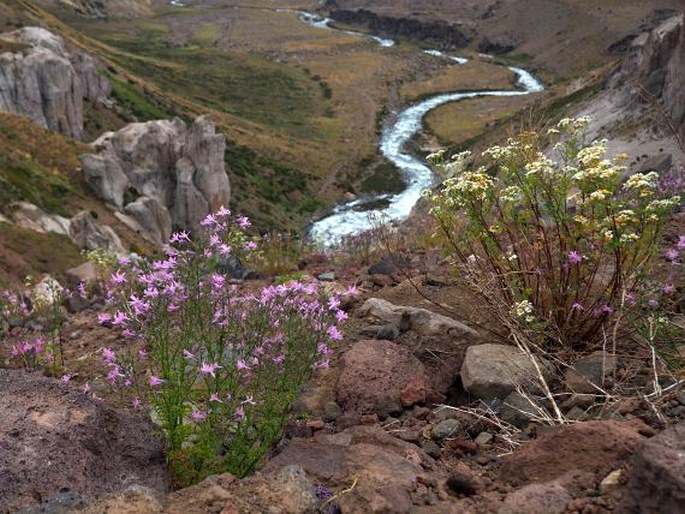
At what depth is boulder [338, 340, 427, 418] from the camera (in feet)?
18.9

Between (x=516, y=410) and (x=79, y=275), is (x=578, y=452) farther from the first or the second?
(x=79, y=275)

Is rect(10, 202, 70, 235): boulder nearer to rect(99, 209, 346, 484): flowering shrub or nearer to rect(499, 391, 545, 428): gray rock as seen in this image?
rect(99, 209, 346, 484): flowering shrub

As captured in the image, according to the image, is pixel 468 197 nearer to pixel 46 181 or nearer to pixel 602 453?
pixel 602 453

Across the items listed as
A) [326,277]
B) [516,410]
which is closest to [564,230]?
[516,410]

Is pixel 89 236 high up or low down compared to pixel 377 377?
down

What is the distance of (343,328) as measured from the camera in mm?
7348

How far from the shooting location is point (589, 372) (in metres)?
5.53

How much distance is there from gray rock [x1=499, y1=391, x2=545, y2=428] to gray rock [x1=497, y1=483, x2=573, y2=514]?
145 centimetres

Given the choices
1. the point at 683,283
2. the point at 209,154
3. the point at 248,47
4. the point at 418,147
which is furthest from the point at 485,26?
the point at 683,283

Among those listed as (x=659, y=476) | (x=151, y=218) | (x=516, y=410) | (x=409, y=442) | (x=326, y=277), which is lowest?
(x=151, y=218)

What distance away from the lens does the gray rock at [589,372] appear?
5.37 meters

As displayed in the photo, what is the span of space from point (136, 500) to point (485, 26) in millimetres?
165926

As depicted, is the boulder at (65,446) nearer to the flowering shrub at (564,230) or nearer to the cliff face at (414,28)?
the flowering shrub at (564,230)

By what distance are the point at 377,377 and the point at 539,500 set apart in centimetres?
260
